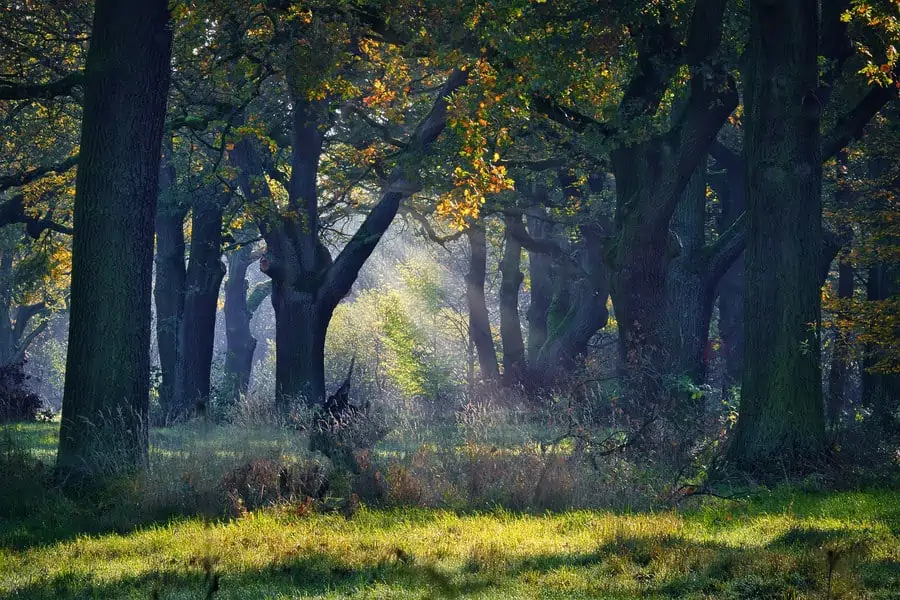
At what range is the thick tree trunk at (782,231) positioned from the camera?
12.5 meters

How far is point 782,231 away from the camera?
505 inches

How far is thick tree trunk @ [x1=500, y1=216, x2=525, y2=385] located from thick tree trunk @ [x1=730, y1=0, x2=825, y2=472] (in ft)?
56.3

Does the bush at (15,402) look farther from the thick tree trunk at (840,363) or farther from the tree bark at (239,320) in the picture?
the thick tree trunk at (840,363)

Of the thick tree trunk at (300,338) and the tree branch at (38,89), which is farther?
the thick tree trunk at (300,338)

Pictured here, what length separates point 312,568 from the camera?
742 centimetres


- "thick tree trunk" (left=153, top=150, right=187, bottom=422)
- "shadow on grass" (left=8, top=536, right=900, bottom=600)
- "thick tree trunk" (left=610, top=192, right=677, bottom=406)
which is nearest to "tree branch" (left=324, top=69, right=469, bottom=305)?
"thick tree trunk" (left=610, top=192, right=677, bottom=406)

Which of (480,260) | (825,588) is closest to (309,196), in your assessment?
(480,260)

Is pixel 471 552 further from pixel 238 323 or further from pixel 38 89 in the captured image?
pixel 238 323

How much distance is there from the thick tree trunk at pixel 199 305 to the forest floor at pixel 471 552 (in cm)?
1759

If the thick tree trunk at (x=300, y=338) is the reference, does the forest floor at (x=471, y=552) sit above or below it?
below

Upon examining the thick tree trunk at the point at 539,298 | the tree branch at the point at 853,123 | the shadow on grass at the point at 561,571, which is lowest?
the shadow on grass at the point at 561,571

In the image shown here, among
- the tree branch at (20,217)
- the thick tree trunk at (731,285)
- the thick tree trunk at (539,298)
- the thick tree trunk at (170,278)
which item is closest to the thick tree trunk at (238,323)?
the thick tree trunk at (170,278)

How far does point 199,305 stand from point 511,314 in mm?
10637

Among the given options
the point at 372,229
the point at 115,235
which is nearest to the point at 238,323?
the point at 372,229
